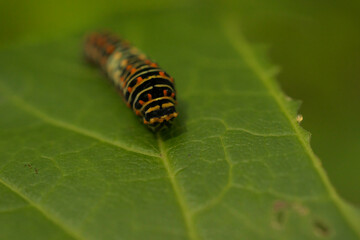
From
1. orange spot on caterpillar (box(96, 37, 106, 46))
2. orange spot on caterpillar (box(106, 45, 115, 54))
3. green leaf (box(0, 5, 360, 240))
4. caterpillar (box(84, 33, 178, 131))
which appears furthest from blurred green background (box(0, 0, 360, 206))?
caterpillar (box(84, 33, 178, 131))

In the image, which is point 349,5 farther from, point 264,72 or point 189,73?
point 189,73

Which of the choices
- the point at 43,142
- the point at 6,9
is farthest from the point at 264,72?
the point at 6,9

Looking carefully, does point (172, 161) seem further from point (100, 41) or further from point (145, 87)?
point (100, 41)

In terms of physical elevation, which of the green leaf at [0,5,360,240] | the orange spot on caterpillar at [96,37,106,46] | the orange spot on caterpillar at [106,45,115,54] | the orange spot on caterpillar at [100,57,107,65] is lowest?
the green leaf at [0,5,360,240]

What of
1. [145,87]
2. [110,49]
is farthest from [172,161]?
[110,49]

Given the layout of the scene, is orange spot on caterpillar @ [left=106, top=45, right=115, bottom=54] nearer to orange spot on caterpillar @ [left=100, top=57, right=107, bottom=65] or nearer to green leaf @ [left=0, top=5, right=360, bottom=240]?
orange spot on caterpillar @ [left=100, top=57, right=107, bottom=65]

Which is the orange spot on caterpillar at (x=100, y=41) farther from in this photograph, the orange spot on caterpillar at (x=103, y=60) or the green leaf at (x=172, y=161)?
the green leaf at (x=172, y=161)
